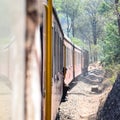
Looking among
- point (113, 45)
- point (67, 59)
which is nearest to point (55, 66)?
point (67, 59)

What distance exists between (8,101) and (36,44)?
6.3 inches

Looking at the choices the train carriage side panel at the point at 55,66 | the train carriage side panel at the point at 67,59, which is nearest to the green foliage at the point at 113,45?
the train carriage side panel at the point at 67,59

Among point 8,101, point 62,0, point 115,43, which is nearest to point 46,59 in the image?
point 8,101

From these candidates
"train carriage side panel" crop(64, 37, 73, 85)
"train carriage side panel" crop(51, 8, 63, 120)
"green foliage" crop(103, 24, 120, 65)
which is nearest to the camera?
"train carriage side panel" crop(51, 8, 63, 120)

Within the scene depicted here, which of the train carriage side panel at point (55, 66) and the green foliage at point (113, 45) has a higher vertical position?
the train carriage side panel at point (55, 66)

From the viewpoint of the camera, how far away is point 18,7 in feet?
2.50

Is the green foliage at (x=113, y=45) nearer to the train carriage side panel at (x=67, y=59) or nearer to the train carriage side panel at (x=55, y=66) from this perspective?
the train carriage side panel at (x=67, y=59)

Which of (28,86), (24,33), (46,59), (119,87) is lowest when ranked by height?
(119,87)

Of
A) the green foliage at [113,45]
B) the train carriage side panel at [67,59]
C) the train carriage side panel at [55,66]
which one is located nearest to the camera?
the train carriage side panel at [55,66]

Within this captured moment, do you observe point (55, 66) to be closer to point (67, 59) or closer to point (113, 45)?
point (67, 59)

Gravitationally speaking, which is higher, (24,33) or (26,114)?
(24,33)

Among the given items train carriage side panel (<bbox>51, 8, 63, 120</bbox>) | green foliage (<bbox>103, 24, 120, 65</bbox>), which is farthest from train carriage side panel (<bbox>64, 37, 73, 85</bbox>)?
green foliage (<bbox>103, 24, 120, 65</bbox>)

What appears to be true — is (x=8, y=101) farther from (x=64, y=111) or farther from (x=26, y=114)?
(x=64, y=111)

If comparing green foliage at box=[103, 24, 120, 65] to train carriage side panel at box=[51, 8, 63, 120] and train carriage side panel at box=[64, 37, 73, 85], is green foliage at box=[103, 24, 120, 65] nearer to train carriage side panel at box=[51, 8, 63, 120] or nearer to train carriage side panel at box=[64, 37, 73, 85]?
train carriage side panel at box=[64, 37, 73, 85]
